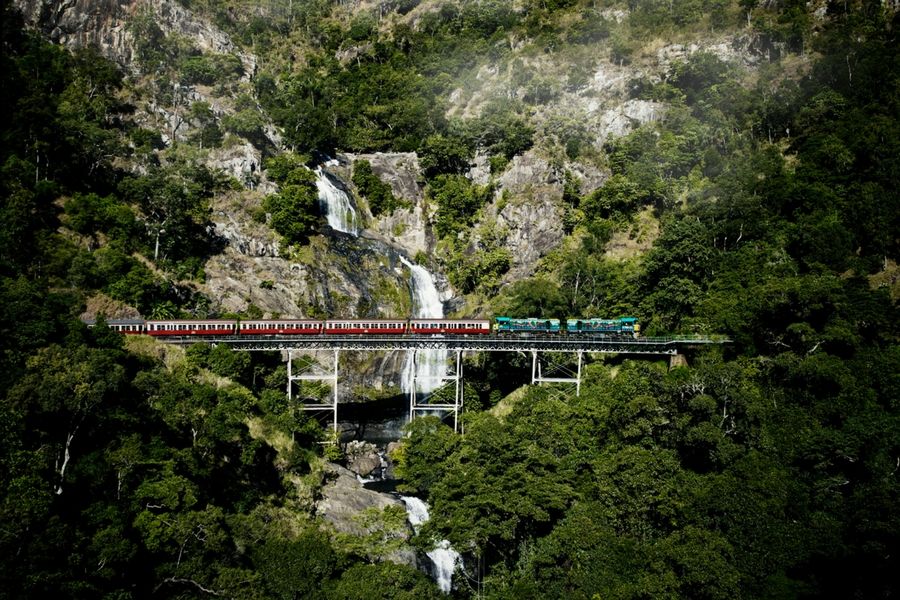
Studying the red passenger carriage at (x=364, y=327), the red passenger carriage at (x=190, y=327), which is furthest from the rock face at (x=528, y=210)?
the red passenger carriage at (x=190, y=327)

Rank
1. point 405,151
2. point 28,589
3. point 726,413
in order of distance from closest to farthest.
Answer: point 28,589, point 726,413, point 405,151

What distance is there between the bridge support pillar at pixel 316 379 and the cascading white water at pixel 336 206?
25.9m

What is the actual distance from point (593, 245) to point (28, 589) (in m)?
70.4

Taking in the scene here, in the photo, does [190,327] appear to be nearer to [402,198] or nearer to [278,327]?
[278,327]

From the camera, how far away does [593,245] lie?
87.1 metres

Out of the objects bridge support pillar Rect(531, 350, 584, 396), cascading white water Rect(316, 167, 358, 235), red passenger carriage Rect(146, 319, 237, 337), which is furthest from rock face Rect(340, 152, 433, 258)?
red passenger carriage Rect(146, 319, 237, 337)

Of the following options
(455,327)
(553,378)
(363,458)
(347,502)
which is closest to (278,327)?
(363,458)

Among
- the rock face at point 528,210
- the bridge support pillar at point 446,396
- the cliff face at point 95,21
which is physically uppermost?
the cliff face at point 95,21

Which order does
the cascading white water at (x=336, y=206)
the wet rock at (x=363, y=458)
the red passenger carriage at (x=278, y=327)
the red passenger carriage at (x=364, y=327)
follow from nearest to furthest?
the wet rock at (x=363, y=458) → the red passenger carriage at (x=278, y=327) → the red passenger carriage at (x=364, y=327) → the cascading white water at (x=336, y=206)

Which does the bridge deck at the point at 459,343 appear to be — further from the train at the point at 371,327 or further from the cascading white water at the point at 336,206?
the cascading white water at the point at 336,206

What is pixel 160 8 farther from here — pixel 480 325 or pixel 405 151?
pixel 480 325

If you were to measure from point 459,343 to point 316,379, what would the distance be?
49.0 feet

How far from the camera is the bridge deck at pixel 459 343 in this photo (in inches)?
2606

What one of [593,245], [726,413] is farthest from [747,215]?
[726,413]
